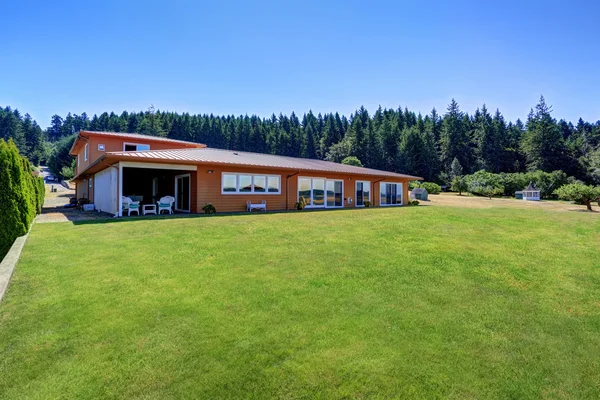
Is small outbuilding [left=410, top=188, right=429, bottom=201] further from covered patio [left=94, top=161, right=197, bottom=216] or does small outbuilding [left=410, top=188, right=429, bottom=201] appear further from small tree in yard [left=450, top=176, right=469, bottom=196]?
covered patio [left=94, top=161, right=197, bottom=216]

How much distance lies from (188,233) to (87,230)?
300 centimetres

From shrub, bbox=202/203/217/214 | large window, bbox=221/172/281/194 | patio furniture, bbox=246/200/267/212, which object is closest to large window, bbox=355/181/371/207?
large window, bbox=221/172/281/194

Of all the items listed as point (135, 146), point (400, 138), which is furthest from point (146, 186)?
point (400, 138)

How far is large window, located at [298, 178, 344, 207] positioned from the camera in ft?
58.7

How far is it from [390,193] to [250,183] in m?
11.7

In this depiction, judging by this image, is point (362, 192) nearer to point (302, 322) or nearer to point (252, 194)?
point (252, 194)

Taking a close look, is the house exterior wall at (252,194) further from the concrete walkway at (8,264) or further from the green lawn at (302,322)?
the green lawn at (302,322)

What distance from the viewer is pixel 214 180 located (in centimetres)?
1459

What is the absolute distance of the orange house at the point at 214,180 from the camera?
531 inches

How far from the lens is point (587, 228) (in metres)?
8.91

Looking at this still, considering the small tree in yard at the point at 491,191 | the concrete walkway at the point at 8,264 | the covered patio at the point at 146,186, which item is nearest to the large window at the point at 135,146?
the covered patio at the point at 146,186

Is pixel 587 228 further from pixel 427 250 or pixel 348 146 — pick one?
pixel 348 146

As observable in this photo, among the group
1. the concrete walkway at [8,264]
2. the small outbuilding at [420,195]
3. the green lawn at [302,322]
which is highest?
the small outbuilding at [420,195]

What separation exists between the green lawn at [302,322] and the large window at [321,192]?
11.5 meters
